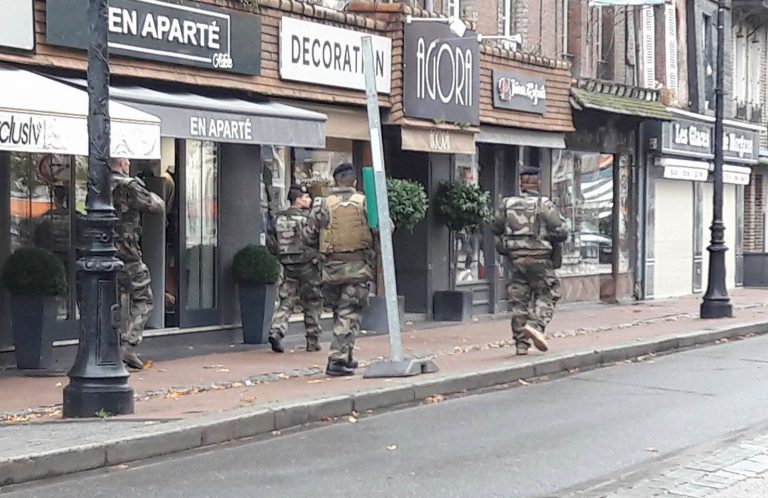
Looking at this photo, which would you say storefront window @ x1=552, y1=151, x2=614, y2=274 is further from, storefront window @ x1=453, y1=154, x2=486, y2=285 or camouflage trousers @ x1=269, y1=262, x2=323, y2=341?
camouflage trousers @ x1=269, y1=262, x2=323, y2=341

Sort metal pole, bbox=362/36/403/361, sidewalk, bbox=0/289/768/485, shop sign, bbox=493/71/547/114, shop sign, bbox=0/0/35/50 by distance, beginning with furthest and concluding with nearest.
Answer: shop sign, bbox=493/71/547/114, metal pole, bbox=362/36/403/361, shop sign, bbox=0/0/35/50, sidewalk, bbox=0/289/768/485

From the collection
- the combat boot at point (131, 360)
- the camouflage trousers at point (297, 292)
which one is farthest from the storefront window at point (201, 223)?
the combat boot at point (131, 360)

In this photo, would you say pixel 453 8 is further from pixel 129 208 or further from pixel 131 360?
pixel 131 360

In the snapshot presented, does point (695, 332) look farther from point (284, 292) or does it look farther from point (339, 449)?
point (339, 449)

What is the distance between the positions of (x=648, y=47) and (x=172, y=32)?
545 inches

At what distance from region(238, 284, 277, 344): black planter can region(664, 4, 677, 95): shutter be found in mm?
12964

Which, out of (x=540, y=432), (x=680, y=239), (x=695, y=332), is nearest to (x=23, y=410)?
(x=540, y=432)

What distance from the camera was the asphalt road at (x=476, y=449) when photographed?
7.62 metres

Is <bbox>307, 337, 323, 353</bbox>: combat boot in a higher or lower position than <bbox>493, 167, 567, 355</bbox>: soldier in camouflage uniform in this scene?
lower

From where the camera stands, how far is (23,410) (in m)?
9.68

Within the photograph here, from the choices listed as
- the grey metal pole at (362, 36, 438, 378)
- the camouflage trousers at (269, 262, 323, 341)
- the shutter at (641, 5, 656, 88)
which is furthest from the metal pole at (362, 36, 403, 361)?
the shutter at (641, 5, 656, 88)

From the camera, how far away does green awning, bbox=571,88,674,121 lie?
20312 millimetres

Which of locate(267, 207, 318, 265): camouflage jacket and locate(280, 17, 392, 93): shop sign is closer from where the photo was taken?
locate(267, 207, 318, 265): camouflage jacket

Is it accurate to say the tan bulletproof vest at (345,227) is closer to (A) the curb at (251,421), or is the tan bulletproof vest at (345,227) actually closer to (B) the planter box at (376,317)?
(A) the curb at (251,421)
